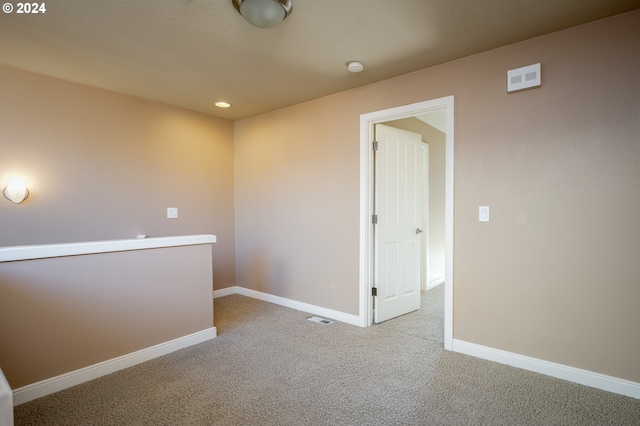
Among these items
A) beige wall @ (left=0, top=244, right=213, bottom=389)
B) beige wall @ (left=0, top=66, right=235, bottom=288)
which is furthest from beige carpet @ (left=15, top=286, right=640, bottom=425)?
beige wall @ (left=0, top=66, right=235, bottom=288)

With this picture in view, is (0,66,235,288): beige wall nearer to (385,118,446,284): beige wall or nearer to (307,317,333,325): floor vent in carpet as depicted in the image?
(307,317,333,325): floor vent in carpet

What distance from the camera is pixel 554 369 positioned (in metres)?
2.31

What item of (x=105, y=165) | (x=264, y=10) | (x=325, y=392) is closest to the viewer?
(x=264, y=10)

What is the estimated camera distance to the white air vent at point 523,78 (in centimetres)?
234

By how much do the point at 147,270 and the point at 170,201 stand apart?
1583mm

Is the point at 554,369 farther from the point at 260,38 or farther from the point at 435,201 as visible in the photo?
the point at 260,38

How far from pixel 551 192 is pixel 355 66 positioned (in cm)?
186

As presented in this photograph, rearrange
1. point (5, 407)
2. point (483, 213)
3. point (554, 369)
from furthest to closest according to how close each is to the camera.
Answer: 1. point (483, 213)
2. point (554, 369)
3. point (5, 407)

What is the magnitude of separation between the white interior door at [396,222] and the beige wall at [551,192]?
342mm

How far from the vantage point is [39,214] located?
301 centimetres

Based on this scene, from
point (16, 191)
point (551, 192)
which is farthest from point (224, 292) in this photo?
point (551, 192)

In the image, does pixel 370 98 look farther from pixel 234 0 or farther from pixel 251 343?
pixel 251 343

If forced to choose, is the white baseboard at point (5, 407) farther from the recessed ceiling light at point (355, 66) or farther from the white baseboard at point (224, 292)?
the white baseboard at point (224, 292)

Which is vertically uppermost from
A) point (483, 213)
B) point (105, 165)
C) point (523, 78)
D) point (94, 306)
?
point (523, 78)
